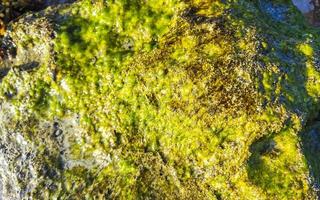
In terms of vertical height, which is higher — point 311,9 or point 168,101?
point 168,101

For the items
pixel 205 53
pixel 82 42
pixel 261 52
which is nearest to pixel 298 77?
pixel 261 52

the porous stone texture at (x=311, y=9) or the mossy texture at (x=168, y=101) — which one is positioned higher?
the mossy texture at (x=168, y=101)

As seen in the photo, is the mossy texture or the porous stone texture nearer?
the mossy texture

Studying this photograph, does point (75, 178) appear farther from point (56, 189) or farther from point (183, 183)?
point (183, 183)

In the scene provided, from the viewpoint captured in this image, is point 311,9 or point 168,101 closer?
point 168,101

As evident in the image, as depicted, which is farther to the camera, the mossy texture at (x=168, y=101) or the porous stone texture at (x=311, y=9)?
the porous stone texture at (x=311, y=9)

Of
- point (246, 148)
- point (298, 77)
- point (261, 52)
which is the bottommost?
point (246, 148)

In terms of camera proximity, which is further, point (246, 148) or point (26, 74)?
point (26, 74)

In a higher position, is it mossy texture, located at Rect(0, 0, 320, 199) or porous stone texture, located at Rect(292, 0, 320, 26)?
mossy texture, located at Rect(0, 0, 320, 199)
